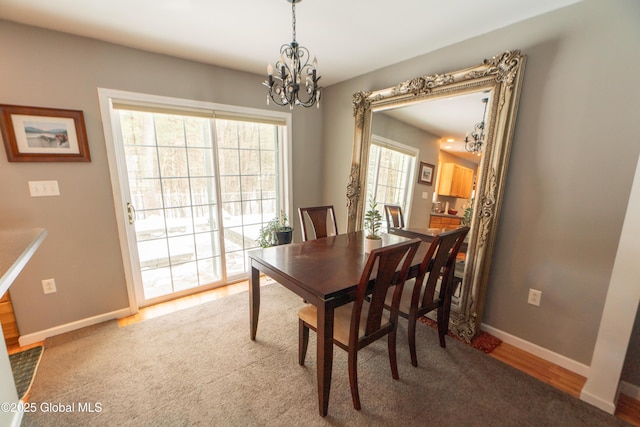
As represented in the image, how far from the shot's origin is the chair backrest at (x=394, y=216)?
2.70 meters

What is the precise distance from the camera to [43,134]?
73.5 inches

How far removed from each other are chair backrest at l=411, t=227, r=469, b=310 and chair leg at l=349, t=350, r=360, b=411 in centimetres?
56

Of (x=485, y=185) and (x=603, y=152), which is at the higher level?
(x=603, y=152)

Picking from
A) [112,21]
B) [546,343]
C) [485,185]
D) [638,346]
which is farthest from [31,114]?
[638,346]

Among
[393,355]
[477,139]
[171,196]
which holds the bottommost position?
[393,355]

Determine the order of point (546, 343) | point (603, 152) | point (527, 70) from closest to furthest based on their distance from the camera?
point (603, 152)
point (527, 70)
point (546, 343)

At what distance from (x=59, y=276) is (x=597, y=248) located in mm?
3941

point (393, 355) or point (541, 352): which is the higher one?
point (393, 355)

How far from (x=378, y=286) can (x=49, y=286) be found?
2590mm

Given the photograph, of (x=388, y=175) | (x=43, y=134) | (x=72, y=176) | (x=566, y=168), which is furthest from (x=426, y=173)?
(x=43, y=134)

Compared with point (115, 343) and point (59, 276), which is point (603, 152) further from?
point (59, 276)

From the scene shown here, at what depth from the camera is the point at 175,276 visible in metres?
2.72

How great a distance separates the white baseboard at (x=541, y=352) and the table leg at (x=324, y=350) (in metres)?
1.56

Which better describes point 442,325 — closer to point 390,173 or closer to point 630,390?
point 630,390
